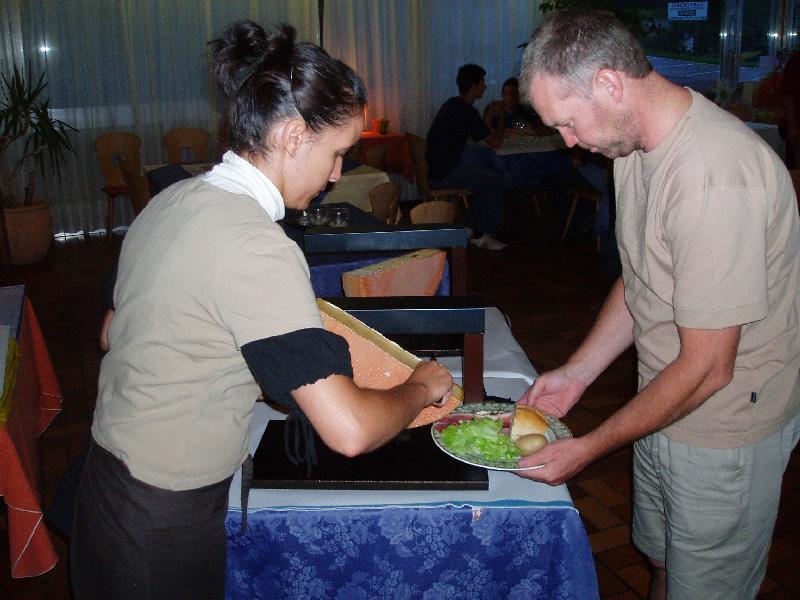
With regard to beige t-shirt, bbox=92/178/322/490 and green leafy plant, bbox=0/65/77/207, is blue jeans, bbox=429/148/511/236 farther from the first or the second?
beige t-shirt, bbox=92/178/322/490

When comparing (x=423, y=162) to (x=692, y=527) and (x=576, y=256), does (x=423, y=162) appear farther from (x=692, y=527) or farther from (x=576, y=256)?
(x=692, y=527)

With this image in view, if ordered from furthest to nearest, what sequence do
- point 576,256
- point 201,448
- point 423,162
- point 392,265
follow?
point 423,162, point 576,256, point 392,265, point 201,448

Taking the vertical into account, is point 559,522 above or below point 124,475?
below

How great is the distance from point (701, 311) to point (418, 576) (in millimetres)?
582

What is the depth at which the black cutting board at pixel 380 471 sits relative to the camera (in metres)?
1.16

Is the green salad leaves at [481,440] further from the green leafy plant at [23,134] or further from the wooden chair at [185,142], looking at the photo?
the wooden chair at [185,142]

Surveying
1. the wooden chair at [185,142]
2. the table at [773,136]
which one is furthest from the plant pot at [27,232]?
the table at [773,136]

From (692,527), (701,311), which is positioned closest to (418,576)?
(692,527)

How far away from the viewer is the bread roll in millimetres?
1214

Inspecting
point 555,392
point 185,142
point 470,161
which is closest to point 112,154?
point 185,142

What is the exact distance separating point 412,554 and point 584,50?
79 centimetres

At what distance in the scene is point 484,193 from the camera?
222 inches

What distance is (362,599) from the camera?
1196mm

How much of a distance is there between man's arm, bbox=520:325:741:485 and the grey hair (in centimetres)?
39
